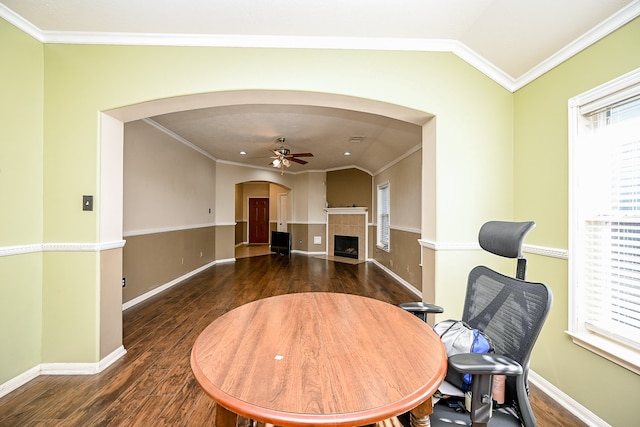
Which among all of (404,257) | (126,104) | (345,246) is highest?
(126,104)

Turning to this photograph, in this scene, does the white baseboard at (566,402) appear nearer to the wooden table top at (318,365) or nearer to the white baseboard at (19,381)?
the wooden table top at (318,365)

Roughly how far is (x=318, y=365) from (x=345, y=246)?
6696mm

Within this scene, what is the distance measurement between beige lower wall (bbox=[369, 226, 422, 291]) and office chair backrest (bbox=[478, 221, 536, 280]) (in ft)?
9.27

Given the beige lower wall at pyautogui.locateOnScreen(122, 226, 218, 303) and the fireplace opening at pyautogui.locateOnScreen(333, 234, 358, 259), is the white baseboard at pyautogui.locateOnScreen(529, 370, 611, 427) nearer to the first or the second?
the beige lower wall at pyautogui.locateOnScreen(122, 226, 218, 303)

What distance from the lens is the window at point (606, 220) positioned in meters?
1.49

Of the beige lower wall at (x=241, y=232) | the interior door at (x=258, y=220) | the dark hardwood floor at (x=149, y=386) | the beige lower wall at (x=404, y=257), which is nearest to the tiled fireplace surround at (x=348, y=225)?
the beige lower wall at (x=404, y=257)

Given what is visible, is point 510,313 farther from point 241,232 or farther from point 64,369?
point 241,232

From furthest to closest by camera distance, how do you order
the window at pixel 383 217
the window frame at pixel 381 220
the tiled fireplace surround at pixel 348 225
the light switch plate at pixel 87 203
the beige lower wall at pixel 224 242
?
1. the tiled fireplace surround at pixel 348 225
2. the beige lower wall at pixel 224 242
3. the window at pixel 383 217
4. the window frame at pixel 381 220
5. the light switch plate at pixel 87 203

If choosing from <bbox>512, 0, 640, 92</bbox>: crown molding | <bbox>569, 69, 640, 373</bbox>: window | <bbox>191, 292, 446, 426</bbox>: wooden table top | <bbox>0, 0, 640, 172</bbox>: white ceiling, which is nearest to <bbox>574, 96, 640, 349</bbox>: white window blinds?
<bbox>569, 69, 640, 373</bbox>: window

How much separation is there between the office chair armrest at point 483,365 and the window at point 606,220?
1.09 metres

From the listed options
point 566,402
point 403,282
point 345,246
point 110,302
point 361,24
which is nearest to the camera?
point 566,402

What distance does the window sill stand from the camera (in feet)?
4.64

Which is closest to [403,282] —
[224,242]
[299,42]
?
[299,42]

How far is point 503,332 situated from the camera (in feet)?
3.96
